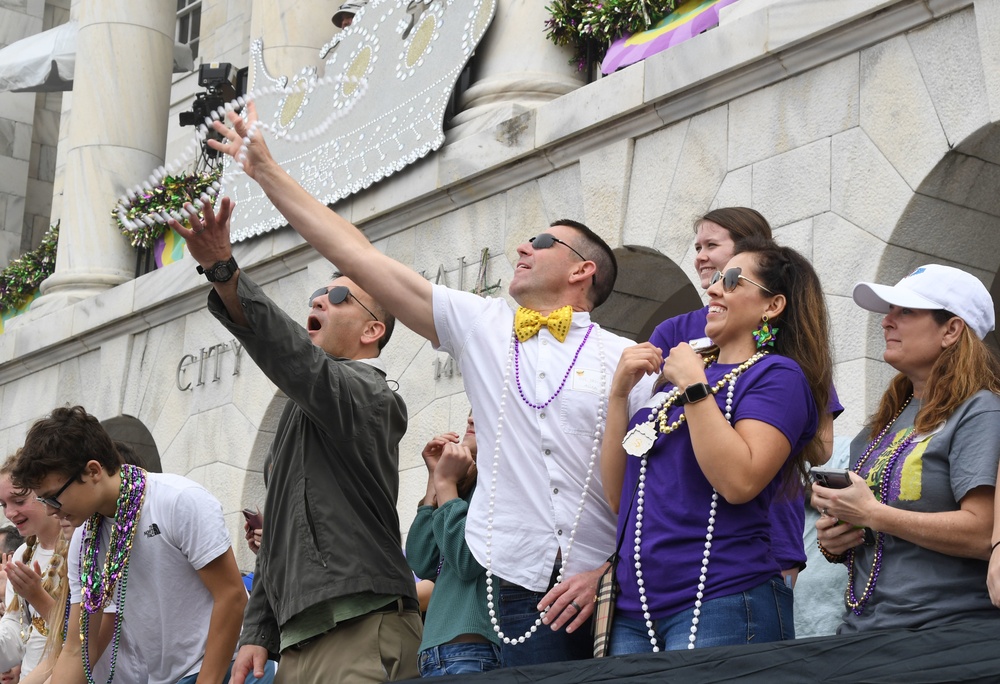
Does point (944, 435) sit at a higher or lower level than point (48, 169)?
lower

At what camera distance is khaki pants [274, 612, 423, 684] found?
15.2ft

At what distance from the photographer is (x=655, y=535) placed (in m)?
3.84

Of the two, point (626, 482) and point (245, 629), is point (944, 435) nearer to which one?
point (626, 482)

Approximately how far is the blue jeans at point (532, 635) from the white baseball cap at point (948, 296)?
46.1 inches

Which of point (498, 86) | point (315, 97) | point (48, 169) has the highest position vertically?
point (48, 169)

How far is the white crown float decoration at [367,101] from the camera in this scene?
34.3 feet

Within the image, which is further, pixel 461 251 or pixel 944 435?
pixel 461 251

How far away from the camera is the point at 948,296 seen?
4.07 m

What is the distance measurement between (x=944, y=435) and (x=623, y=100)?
5377 millimetres

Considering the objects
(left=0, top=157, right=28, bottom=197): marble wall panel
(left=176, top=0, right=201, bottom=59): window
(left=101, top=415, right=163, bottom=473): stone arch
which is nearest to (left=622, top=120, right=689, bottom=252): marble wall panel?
(left=101, top=415, right=163, bottom=473): stone arch

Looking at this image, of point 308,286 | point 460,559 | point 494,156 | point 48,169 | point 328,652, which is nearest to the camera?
point 460,559

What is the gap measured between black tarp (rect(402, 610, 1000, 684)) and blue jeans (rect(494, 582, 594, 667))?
2.17 feet

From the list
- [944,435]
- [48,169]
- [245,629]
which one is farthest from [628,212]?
[48,169]

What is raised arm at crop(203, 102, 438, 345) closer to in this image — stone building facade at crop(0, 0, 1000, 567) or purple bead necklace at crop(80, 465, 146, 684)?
purple bead necklace at crop(80, 465, 146, 684)
